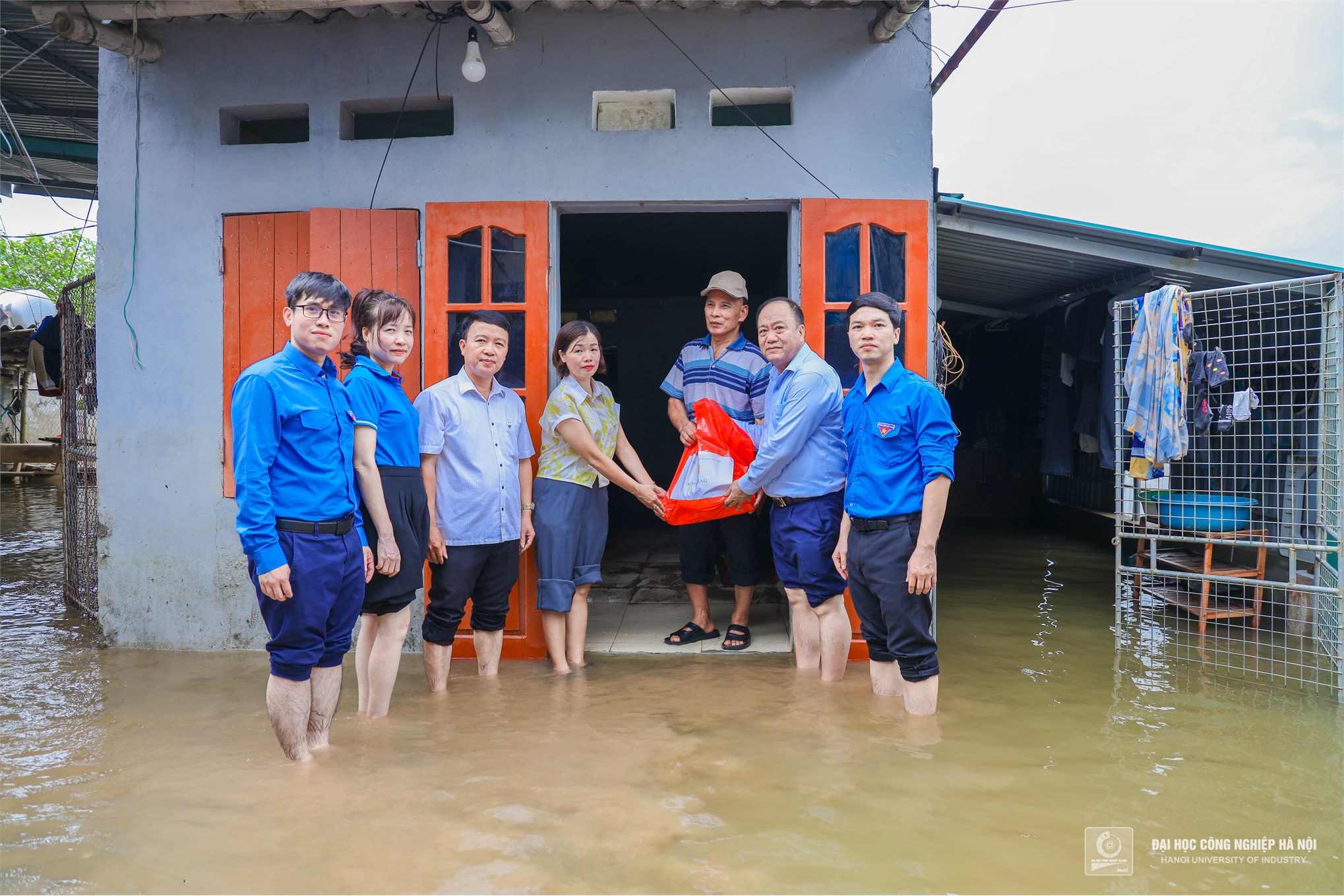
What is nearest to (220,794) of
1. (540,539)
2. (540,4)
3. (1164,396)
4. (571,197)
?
(540,539)

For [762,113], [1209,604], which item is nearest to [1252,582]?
[1209,604]

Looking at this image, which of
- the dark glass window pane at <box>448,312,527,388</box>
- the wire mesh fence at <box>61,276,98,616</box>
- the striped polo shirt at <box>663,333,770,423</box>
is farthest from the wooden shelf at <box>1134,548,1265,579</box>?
the wire mesh fence at <box>61,276,98,616</box>

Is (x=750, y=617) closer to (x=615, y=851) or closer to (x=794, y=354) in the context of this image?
(x=794, y=354)

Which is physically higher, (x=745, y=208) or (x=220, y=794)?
(x=745, y=208)

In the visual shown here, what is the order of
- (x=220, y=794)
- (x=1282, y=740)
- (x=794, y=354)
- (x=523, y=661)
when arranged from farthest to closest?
(x=523, y=661)
(x=794, y=354)
(x=1282, y=740)
(x=220, y=794)

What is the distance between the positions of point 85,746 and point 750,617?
350 cm

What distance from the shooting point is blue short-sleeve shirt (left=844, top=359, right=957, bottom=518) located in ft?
10.9

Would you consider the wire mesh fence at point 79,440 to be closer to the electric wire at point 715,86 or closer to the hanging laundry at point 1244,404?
the electric wire at point 715,86

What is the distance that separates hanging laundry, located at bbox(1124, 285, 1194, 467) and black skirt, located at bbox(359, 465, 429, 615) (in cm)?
384

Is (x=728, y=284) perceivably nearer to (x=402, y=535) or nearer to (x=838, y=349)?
(x=838, y=349)

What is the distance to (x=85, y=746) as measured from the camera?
344 cm

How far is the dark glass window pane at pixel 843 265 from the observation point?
4.65m

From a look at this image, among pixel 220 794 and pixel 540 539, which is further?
pixel 540 539

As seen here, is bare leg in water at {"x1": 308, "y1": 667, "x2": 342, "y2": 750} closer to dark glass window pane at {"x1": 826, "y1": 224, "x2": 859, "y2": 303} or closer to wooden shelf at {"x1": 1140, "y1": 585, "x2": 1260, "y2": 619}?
dark glass window pane at {"x1": 826, "y1": 224, "x2": 859, "y2": 303}
